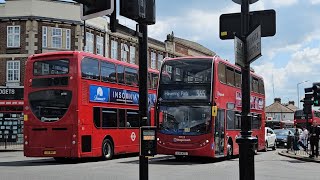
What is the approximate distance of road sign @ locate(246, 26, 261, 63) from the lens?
6930 millimetres

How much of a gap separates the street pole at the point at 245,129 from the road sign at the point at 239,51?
56mm

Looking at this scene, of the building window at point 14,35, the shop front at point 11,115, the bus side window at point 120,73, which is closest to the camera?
the bus side window at point 120,73

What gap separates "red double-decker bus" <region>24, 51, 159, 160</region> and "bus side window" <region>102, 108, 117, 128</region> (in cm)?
3

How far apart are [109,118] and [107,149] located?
55.1 inches

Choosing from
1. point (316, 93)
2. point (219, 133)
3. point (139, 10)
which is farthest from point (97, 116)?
point (139, 10)

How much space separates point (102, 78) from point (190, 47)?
4138 cm

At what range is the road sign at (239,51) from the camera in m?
7.04

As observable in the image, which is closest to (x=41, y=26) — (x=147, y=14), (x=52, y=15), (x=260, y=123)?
(x=52, y=15)

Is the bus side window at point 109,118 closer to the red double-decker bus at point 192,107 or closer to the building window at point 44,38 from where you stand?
the red double-decker bus at point 192,107

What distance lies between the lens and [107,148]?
22625mm

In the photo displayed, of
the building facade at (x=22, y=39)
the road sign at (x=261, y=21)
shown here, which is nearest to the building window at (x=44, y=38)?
the building facade at (x=22, y=39)

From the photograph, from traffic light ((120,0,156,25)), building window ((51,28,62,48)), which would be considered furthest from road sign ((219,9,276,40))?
building window ((51,28,62,48))

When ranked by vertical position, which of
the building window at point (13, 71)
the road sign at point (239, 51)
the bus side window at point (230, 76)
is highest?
the building window at point (13, 71)

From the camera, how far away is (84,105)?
20484 millimetres
